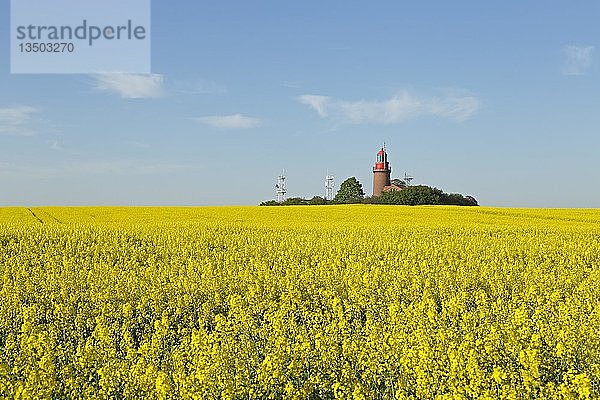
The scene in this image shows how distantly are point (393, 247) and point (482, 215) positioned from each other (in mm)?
18685

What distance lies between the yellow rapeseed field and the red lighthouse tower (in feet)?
211

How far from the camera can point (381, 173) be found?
8838cm

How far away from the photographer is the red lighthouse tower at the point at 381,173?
87.7 metres

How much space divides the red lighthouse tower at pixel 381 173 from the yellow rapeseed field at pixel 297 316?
6442 centimetres

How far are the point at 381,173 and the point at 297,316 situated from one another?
79.2 metres

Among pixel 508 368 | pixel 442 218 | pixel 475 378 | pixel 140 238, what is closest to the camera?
pixel 475 378

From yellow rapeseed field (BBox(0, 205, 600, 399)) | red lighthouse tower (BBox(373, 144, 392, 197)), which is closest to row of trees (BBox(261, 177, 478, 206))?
red lighthouse tower (BBox(373, 144, 392, 197))

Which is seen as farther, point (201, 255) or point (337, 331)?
point (201, 255)

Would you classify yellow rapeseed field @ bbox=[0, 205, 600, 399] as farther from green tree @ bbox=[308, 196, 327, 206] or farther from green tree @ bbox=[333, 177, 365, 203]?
green tree @ bbox=[333, 177, 365, 203]

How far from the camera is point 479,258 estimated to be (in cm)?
1566

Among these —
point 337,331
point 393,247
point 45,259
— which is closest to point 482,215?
point 393,247

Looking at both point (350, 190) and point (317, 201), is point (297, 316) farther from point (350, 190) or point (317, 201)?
point (350, 190)

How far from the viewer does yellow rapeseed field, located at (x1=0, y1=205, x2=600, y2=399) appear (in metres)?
5.96

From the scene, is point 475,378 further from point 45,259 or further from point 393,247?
point 45,259
